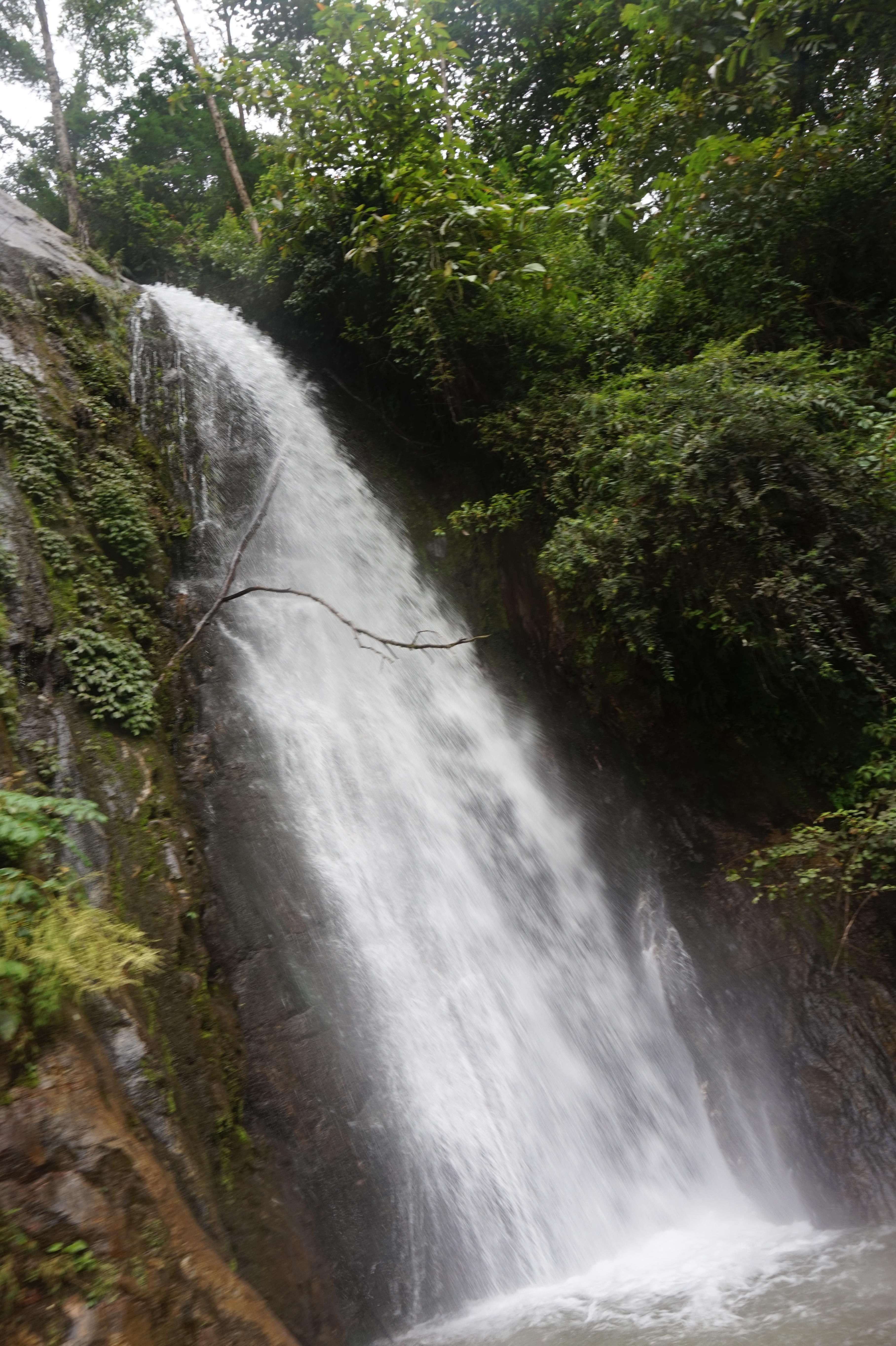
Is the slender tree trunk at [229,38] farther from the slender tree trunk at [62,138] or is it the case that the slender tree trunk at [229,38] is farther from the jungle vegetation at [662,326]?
the jungle vegetation at [662,326]

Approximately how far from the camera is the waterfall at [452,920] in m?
5.12

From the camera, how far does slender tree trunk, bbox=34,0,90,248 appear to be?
14.7m

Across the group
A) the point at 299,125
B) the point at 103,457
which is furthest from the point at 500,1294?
the point at 299,125

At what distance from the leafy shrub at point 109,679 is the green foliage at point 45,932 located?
4.30 feet

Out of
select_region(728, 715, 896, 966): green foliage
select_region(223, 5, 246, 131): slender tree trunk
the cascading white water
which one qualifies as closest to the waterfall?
the cascading white water

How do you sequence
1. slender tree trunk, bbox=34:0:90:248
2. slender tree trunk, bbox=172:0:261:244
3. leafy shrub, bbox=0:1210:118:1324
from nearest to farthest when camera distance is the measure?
leafy shrub, bbox=0:1210:118:1324, slender tree trunk, bbox=34:0:90:248, slender tree trunk, bbox=172:0:261:244

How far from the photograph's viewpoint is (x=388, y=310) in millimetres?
10617

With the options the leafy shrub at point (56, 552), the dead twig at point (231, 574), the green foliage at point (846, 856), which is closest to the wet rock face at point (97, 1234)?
the dead twig at point (231, 574)

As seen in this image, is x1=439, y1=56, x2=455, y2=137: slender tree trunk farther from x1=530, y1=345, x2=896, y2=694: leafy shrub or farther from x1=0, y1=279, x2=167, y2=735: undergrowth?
x1=0, y1=279, x2=167, y2=735: undergrowth

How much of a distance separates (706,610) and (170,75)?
21.3m

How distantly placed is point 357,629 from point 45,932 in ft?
9.75

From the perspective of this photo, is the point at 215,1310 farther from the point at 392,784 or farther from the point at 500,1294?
the point at 392,784

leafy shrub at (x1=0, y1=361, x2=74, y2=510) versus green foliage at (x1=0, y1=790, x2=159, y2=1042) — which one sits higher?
leafy shrub at (x1=0, y1=361, x2=74, y2=510)

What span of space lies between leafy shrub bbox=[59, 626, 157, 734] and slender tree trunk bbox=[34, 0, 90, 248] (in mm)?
12248
